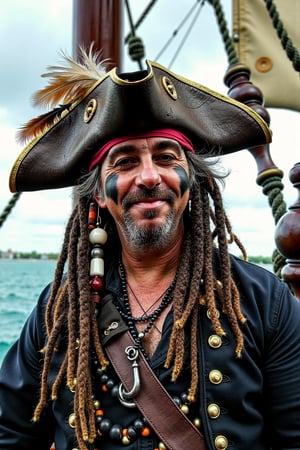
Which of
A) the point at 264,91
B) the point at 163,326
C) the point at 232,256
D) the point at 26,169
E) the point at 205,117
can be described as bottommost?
the point at 163,326

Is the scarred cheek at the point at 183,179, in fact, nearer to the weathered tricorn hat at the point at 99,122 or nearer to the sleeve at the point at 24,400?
the weathered tricorn hat at the point at 99,122

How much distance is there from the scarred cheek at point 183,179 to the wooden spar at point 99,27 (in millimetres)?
1141

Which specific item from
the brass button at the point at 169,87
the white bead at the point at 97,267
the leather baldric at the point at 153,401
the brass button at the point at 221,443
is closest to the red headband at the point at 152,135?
the brass button at the point at 169,87

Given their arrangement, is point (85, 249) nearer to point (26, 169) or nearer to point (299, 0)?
point (26, 169)

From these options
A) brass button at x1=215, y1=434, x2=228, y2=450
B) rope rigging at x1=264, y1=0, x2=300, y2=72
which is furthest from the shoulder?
rope rigging at x1=264, y1=0, x2=300, y2=72

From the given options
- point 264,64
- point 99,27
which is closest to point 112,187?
point 99,27

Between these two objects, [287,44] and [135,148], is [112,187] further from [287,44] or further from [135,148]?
[287,44]

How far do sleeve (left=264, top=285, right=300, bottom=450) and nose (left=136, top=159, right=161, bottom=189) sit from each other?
53cm

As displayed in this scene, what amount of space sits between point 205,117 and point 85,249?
2.07 feet

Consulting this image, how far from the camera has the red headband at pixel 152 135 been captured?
1.76m

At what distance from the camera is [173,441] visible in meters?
1.52

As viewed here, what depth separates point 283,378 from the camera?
1.59 metres

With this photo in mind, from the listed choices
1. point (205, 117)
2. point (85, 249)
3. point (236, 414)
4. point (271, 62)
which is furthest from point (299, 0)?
point (236, 414)

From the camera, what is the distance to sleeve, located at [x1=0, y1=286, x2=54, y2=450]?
1.87 metres
